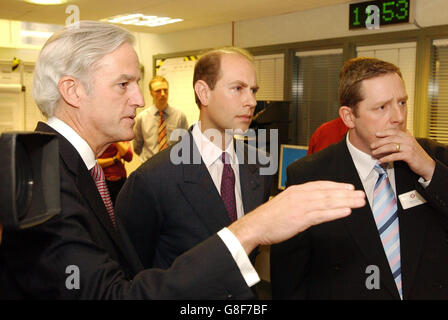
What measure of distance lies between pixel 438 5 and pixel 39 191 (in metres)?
4.55

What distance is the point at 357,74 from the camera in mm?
1657

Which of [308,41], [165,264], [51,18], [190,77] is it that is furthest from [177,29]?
[165,264]

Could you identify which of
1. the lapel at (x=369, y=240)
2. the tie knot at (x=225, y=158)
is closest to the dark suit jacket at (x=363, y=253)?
the lapel at (x=369, y=240)

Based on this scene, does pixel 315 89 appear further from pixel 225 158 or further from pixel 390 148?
pixel 390 148

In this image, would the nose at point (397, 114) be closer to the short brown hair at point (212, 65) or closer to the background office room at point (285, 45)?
the short brown hair at point (212, 65)

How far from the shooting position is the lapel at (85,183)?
1045mm

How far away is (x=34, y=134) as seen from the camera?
729 millimetres

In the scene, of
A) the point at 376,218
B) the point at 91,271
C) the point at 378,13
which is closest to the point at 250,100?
the point at 376,218

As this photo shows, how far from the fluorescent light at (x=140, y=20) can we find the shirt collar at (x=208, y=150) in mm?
4423

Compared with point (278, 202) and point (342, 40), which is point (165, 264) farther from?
point (342, 40)

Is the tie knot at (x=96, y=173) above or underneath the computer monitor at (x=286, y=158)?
above

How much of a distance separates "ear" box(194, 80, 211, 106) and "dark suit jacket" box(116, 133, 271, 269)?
1.17ft

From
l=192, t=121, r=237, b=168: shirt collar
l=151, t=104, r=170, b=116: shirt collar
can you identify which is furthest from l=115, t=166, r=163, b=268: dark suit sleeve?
l=151, t=104, r=170, b=116: shirt collar

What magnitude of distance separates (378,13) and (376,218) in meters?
3.70
